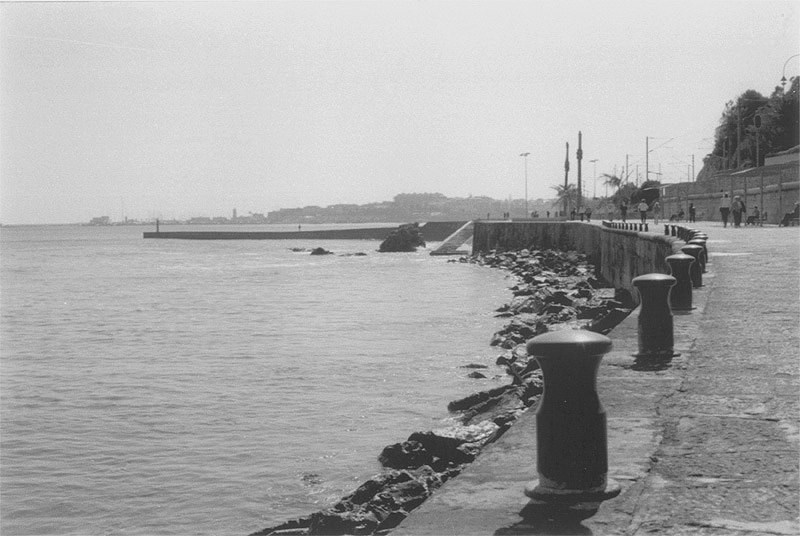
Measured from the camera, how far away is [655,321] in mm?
6512

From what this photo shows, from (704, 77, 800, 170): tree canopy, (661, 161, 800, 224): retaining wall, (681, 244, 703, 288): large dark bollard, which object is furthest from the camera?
(704, 77, 800, 170): tree canopy

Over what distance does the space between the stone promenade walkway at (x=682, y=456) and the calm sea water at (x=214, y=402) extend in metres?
3.27

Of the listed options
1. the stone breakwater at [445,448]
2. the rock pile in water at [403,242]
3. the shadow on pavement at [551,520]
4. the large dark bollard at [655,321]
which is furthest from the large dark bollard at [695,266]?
the rock pile in water at [403,242]

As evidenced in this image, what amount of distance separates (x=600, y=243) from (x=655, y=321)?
28443 millimetres

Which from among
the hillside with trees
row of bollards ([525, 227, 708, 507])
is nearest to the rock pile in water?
the hillside with trees

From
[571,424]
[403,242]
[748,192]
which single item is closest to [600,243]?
[748,192]

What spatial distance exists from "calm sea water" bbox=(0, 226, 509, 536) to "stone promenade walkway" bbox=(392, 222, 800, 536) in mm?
3271

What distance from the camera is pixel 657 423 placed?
15.2ft

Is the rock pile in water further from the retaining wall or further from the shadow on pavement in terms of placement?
the shadow on pavement

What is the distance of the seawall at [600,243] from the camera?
18047 mm

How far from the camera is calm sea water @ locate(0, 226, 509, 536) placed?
27.1 ft

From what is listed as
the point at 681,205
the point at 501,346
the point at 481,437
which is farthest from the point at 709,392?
the point at 681,205

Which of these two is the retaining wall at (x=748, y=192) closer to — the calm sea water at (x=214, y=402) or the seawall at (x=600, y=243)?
the seawall at (x=600, y=243)

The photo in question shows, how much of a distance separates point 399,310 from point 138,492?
18.5m
